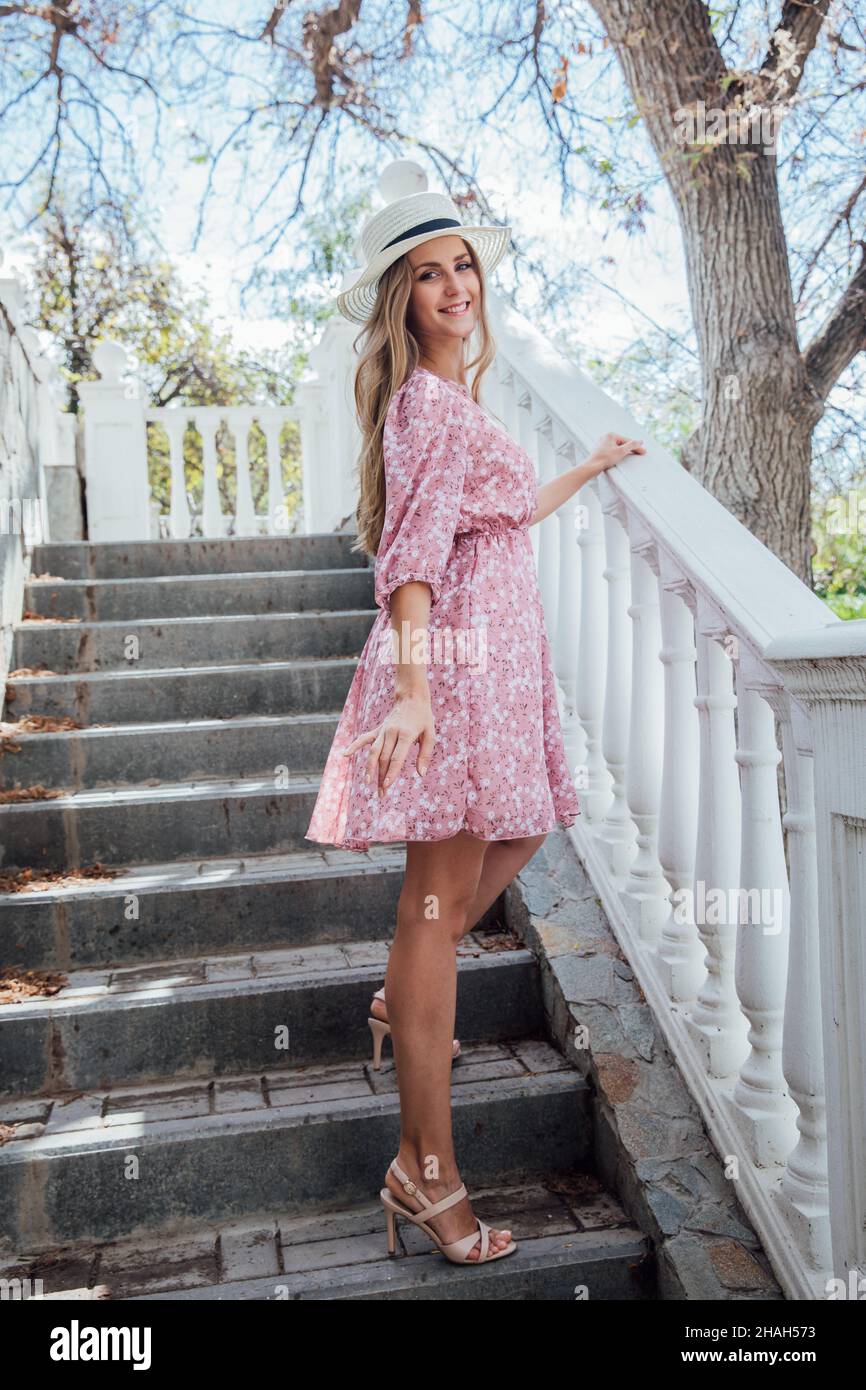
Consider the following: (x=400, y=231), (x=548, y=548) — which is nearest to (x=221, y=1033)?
(x=548, y=548)

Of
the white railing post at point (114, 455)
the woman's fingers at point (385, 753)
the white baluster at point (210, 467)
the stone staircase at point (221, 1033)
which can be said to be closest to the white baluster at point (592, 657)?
the stone staircase at point (221, 1033)

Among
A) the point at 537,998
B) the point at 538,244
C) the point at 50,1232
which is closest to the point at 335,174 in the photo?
the point at 538,244

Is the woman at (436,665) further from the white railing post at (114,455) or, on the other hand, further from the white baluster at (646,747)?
the white railing post at (114,455)

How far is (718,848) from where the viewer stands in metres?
1.97

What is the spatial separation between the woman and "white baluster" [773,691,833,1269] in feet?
1.36

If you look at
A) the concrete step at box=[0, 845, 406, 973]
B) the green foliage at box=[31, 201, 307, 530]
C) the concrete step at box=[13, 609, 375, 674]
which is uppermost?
the green foliage at box=[31, 201, 307, 530]

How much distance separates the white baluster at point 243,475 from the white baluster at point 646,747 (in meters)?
4.56

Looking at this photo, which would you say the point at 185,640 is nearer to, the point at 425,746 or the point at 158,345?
the point at 425,746

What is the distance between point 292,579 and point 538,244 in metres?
4.79

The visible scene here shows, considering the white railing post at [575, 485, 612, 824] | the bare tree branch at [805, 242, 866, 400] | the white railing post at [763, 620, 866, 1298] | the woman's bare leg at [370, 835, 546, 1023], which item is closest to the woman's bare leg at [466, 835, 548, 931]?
the woman's bare leg at [370, 835, 546, 1023]

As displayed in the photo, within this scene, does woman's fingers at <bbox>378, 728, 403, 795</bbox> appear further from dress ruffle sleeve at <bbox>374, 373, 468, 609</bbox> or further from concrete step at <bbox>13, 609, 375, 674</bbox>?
concrete step at <bbox>13, 609, 375, 674</bbox>

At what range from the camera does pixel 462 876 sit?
1856mm

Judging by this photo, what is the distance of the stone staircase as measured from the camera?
6.35 feet
